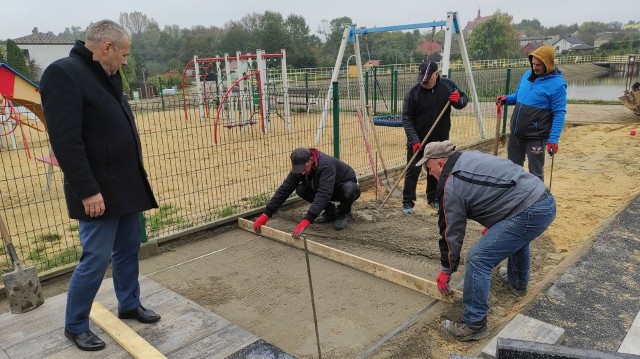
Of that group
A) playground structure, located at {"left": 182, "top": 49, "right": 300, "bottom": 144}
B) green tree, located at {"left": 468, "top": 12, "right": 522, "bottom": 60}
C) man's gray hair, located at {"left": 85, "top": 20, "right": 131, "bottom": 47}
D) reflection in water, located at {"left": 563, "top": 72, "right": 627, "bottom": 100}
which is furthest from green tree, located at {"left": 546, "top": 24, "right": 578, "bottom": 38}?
man's gray hair, located at {"left": 85, "top": 20, "right": 131, "bottom": 47}

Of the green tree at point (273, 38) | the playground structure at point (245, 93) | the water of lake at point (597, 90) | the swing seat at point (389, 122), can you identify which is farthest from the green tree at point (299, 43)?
the swing seat at point (389, 122)

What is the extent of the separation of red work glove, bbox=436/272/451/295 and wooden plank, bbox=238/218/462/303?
107 millimetres

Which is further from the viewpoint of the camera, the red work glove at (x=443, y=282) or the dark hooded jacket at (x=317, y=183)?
the dark hooded jacket at (x=317, y=183)

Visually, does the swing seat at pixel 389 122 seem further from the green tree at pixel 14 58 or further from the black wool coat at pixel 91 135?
the green tree at pixel 14 58

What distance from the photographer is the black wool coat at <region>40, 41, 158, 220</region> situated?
230cm

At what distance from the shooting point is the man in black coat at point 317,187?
4.23 meters

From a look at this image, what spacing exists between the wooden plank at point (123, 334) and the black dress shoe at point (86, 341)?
10 centimetres

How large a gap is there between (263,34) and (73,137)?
47976 millimetres

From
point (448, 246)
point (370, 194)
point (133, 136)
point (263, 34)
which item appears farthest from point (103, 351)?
point (263, 34)

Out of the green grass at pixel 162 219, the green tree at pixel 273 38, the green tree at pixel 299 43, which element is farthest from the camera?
the green tree at pixel 273 38

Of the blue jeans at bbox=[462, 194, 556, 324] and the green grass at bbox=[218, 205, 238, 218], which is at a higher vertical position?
the blue jeans at bbox=[462, 194, 556, 324]

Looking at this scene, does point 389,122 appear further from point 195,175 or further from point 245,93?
point 245,93

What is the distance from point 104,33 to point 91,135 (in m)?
0.54

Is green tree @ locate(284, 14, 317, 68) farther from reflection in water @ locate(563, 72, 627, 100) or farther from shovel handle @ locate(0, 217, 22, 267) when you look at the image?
shovel handle @ locate(0, 217, 22, 267)
